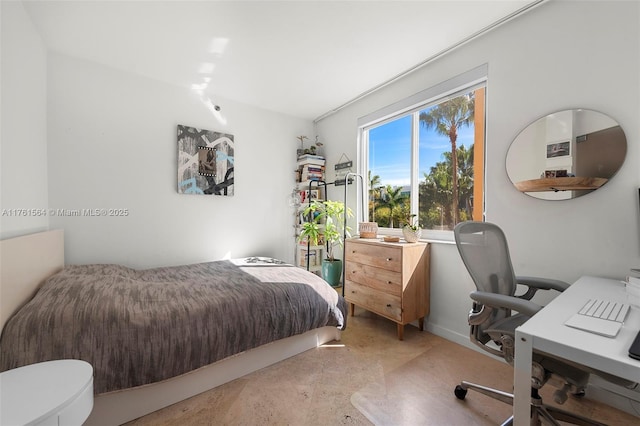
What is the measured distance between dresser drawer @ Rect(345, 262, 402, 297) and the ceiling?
1964 millimetres

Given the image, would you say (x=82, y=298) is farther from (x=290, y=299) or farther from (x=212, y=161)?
(x=212, y=161)

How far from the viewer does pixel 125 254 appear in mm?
2604

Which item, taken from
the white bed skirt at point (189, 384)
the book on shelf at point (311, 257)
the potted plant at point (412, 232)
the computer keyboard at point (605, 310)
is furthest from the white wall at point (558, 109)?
the book on shelf at point (311, 257)

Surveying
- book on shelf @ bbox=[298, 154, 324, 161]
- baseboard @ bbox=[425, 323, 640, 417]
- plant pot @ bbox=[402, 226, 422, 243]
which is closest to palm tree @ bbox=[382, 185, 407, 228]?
plant pot @ bbox=[402, 226, 422, 243]

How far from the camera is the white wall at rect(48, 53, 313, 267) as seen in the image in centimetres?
236

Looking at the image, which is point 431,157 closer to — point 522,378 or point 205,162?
point 522,378

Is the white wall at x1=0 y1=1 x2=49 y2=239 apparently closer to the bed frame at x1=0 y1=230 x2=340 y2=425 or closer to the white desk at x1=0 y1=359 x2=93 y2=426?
the bed frame at x1=0 y1=230 x2=340 y2=425

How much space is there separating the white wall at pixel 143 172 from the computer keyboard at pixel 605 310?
10.2 feet

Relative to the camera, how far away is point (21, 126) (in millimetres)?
1729

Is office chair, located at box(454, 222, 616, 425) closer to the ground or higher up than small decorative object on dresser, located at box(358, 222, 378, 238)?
closer to the ground

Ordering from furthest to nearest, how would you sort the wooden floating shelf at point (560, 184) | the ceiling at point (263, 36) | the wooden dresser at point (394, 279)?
the wooden dresser at point (394, 279) → the ceiling at point (263, 36) → the wooden floating shelf at point (560, 184)

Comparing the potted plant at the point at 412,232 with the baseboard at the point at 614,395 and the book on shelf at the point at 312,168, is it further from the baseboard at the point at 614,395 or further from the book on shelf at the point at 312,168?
the book on shelf at the point at 312,168

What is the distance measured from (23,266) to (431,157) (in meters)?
3.15

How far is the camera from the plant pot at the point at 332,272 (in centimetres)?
330
